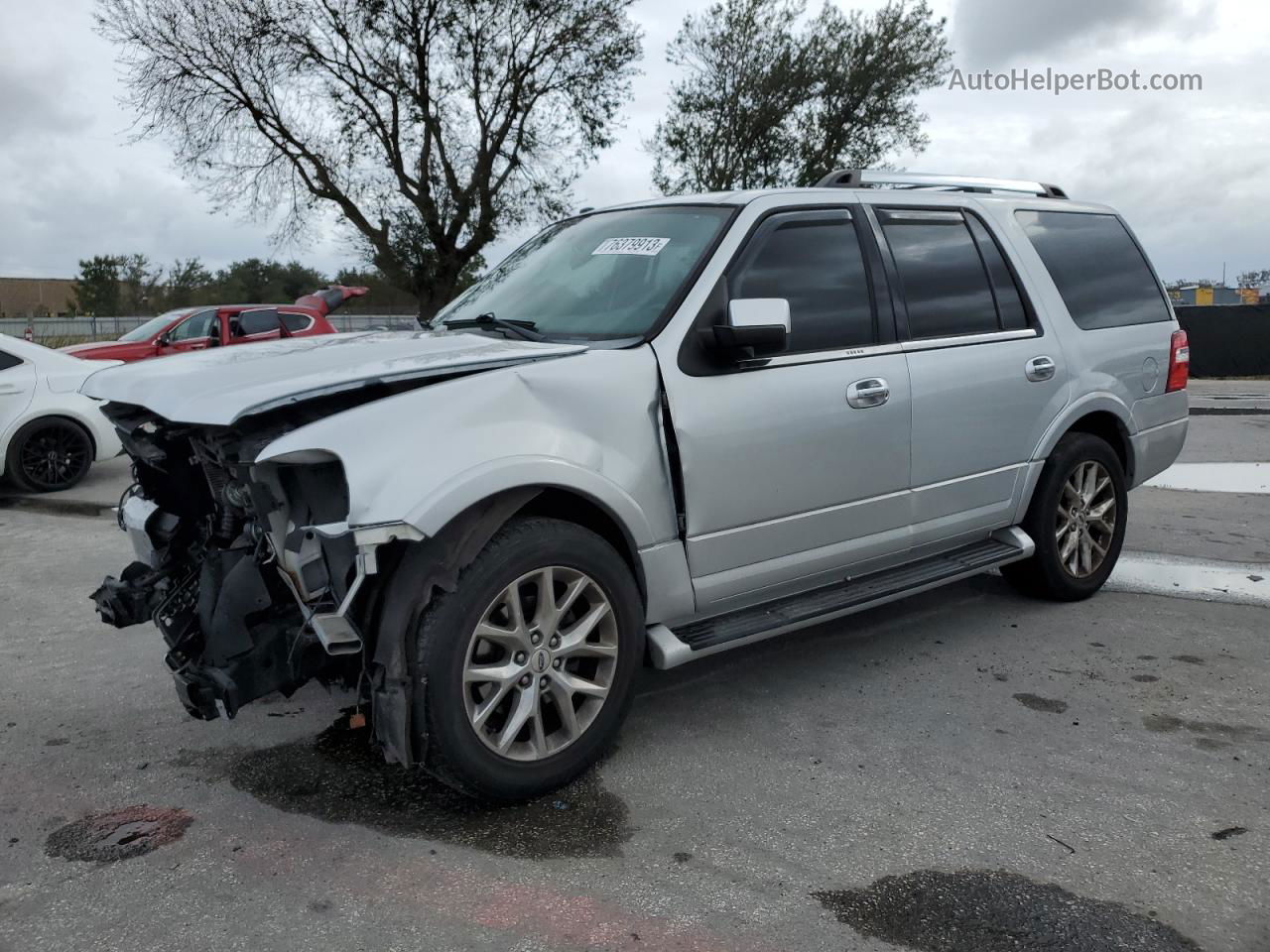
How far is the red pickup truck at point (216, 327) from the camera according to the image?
1515cm

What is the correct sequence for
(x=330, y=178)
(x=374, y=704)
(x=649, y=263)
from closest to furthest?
(x=374, y=704)
(x=649, y=263)
(x=330, y=178)

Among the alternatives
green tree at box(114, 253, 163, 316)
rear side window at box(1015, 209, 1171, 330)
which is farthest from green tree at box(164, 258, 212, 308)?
rear side window at box(1015, 209, 1171, 330)

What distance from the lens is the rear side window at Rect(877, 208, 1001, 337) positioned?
440 centimetres

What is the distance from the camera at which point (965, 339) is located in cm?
453

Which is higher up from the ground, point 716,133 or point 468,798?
point 716,133

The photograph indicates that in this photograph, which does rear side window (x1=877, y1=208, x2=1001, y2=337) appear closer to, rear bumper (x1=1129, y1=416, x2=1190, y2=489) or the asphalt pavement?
rear bumper (x1=1129, y1=416, x2=1190, y2=489)

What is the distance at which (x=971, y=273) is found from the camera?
471 cm

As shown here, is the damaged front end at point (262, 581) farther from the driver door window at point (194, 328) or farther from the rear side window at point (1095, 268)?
the driver door window at point (194, 328)

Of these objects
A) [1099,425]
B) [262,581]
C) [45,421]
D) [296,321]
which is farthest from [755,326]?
[296,321]

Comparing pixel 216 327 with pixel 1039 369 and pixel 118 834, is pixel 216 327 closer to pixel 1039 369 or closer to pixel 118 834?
pixel 1039 369

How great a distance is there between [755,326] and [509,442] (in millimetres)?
963

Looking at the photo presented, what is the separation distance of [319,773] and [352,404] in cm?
127

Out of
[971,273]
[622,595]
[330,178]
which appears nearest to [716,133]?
[330,178]

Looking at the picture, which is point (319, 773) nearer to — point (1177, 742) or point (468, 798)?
point (468, 798)
